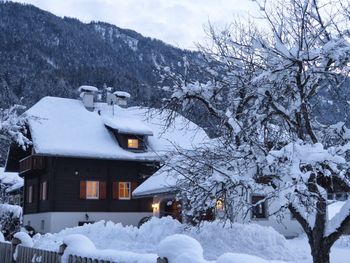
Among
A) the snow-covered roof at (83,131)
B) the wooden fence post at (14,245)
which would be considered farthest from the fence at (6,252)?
the snow-covered roof at (83,131)

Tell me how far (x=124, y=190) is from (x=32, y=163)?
22.0 ft

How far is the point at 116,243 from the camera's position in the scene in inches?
792

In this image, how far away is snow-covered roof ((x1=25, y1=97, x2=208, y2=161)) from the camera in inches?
1272

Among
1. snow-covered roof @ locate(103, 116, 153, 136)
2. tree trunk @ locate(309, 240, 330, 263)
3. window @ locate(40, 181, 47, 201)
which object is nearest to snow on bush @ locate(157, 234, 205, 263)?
tree trunk @ locate(309, 240, 330, 263)

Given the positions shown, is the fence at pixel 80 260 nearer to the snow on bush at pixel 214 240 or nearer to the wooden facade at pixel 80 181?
the snow on bush at pixel 214 240

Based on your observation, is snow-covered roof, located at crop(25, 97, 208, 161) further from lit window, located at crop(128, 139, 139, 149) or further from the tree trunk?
the tree trunk

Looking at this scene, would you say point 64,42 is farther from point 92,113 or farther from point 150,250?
point 150,250

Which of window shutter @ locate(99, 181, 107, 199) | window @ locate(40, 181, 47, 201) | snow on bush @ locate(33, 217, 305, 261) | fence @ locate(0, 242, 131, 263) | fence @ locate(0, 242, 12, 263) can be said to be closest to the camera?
fence @ locate(0, 242, 131, 263)

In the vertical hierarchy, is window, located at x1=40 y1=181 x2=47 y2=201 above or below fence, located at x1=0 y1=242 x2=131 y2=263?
above

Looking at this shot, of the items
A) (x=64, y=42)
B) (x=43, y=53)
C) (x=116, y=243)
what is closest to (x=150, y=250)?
(x=116, y=243)

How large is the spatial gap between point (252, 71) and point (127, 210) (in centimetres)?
2694

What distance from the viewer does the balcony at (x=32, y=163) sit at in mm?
34228

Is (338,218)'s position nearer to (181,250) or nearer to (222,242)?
(181,250)

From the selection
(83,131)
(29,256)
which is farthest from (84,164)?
(29,256)
